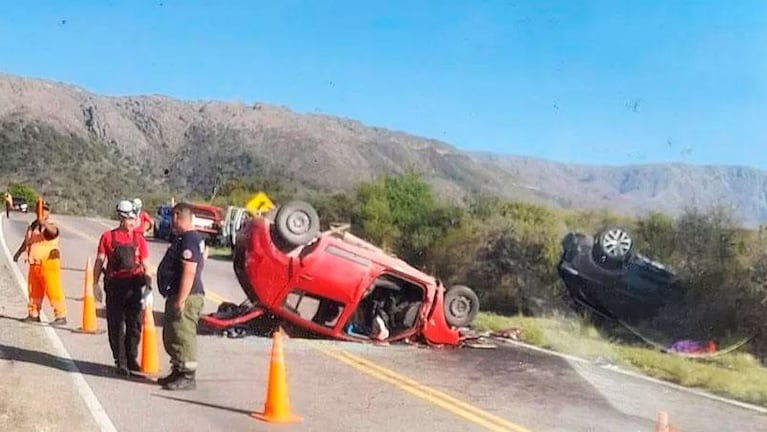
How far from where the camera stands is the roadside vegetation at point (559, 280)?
14.7m

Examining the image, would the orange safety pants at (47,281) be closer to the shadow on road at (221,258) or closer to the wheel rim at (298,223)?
the wheel rim at (298,223)

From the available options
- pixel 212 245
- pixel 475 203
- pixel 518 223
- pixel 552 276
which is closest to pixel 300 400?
pixel 552 276

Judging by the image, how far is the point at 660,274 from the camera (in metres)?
17.1

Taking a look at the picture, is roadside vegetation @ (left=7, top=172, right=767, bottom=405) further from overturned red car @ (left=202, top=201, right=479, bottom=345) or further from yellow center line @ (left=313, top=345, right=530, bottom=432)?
yellow center line @ (left=313, top=345, right=530, bottom=432)

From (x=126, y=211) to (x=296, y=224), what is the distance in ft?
9.69

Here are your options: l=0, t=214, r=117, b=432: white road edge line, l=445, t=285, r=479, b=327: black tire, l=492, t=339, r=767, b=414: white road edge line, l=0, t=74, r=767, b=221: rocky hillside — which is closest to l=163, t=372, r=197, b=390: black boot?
l=0, t=214, r=117, b=432: white road edge line

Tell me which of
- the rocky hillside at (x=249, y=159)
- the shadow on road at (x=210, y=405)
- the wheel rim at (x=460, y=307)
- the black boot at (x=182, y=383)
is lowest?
the shadow on road at (x=210, y=405)

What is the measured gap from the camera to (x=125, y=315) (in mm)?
10523

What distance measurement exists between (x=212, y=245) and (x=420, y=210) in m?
10.1

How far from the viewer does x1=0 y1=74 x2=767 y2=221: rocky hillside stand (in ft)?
71.3

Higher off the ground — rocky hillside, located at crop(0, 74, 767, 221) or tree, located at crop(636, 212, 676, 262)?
rocky hillside, located at crop(0, 74, 767, 221)

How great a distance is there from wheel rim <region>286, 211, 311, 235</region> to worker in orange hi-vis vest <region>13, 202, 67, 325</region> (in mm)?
3286

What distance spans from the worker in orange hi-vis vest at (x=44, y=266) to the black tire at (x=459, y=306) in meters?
5.31

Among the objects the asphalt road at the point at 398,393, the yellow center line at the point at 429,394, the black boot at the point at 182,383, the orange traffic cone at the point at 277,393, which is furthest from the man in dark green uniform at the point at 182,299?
the yellow center line at the point at 429,394
